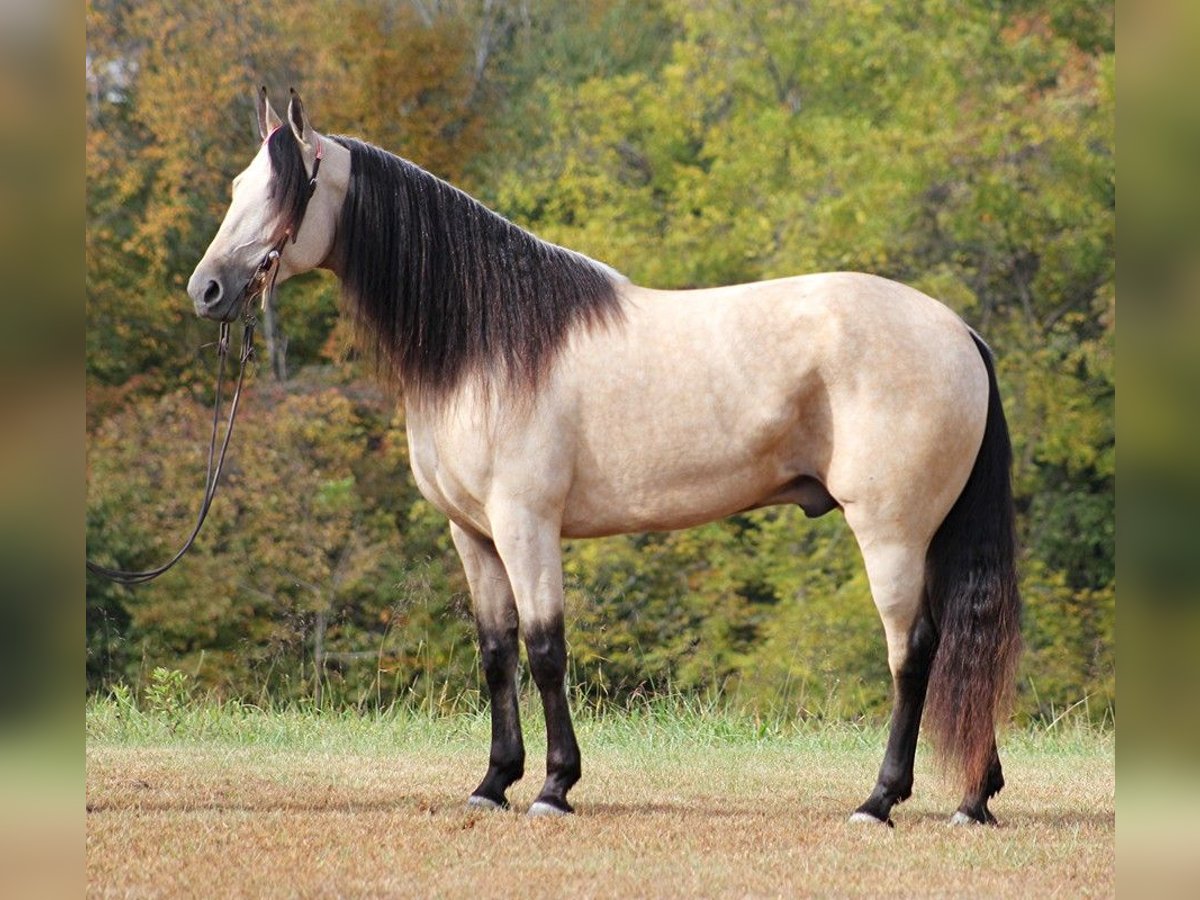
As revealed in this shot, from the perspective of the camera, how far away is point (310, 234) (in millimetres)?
4777

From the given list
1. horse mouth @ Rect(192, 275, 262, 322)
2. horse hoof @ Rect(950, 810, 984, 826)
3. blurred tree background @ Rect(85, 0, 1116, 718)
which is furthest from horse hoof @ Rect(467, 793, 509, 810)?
blurred tree background @ Rect(85, 0, 1116, 718)

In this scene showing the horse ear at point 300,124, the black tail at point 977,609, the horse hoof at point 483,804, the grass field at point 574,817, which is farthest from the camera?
the horse hoof at point 483,804

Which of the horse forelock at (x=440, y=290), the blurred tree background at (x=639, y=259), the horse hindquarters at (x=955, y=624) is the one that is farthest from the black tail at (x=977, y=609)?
the blurred tree background at (x=639, y=259)

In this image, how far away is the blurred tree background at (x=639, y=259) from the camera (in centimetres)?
1288

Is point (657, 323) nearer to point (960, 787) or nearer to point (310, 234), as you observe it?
point (310, 234)

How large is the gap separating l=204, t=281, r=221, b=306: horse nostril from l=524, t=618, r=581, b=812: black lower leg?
4.79ft

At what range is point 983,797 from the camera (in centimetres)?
463

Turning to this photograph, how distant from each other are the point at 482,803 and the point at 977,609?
175cm

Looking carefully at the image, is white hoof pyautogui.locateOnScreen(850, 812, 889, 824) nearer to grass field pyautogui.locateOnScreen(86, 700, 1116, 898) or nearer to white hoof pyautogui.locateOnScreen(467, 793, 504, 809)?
grass field pyautogui.locateOnScreen(86, 700, 1116, 898)

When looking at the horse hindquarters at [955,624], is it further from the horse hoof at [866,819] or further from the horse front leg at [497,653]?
the horse front leg at [497,653]

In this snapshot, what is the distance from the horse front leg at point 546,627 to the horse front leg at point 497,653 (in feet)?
0.71

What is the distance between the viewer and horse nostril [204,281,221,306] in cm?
464

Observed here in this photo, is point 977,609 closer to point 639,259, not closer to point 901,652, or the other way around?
point 901,652

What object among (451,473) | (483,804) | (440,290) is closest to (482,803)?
(483,804)
